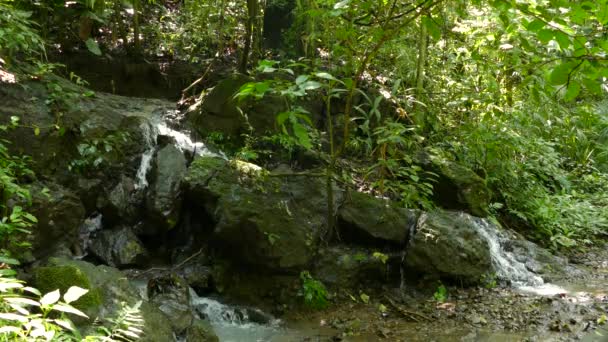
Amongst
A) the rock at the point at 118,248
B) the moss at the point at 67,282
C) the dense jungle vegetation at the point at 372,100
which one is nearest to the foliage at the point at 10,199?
the dense jungle vegetation at the point at 372,100

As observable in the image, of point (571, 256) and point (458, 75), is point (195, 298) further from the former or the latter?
point (458, 75)

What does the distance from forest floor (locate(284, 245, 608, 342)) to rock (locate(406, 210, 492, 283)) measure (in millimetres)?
213

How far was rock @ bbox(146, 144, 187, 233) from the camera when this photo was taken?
5.91 meters

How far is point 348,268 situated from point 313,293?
0.57 m

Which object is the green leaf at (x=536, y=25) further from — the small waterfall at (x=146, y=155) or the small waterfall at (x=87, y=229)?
the small waterfall at (x=146, y=155)

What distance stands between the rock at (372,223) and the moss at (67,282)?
319 centimetres

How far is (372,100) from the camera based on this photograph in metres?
8.43

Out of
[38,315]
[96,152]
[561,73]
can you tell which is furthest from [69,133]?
[561,73]

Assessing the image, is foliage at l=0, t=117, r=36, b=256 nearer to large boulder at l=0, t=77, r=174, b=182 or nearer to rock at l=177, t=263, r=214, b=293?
large boulder at l=0, t=77, r=174, b=182

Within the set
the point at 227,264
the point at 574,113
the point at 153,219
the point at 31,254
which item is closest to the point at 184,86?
the point at 153,219

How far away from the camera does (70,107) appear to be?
5.97 metres

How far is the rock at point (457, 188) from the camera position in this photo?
23.9 ft

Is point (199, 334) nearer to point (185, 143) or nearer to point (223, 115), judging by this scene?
point (185, 143)

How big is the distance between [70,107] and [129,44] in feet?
13.4
